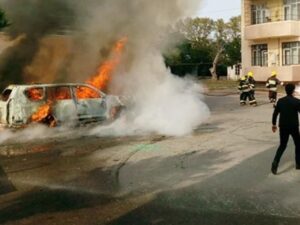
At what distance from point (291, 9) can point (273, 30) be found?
201 centimetres

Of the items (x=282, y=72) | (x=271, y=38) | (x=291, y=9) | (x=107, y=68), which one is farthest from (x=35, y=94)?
(x=291, y=9)

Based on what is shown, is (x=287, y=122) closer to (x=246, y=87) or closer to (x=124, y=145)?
(x=124, y=145)

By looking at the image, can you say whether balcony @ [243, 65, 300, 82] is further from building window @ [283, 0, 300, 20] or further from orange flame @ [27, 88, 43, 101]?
orange flame @ [27, 88, 43, 101]

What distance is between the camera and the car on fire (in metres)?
13.1

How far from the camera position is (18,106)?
13.0 m

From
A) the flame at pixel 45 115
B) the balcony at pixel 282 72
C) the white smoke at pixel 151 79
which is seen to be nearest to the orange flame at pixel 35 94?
the flame at pixel 45 115

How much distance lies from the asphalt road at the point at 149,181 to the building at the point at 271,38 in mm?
22507

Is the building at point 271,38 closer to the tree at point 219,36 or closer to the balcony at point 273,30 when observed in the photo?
the balcony at point 273,30

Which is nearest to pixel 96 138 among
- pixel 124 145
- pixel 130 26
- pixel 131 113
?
pixel 124 145

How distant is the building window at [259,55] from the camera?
35.2 meters

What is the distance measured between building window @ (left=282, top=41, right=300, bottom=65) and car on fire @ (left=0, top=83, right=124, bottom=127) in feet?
71.6

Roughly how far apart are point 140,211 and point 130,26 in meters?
11.6

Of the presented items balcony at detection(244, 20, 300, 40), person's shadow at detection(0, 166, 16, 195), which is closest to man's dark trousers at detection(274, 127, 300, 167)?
person's shadow at detection(0, 166, 16, 195)

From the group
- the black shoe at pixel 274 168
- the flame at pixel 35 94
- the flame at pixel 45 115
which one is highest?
the flame at pixel 35 94
